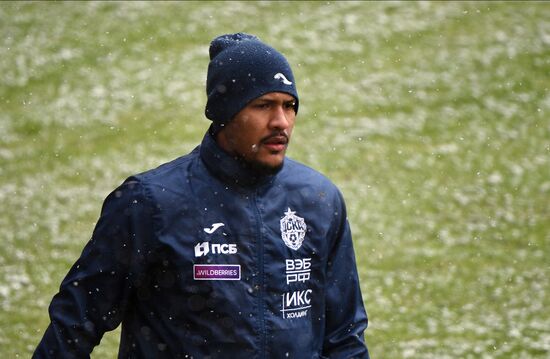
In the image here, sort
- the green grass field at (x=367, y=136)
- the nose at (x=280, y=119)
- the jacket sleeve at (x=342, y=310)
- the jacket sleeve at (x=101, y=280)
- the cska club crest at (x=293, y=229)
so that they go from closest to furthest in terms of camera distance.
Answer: the jacket sleeve at (x=101, y=280) → the nose at (x=280, y=119) → the cska club crest at (x=293, y=229) → the jacket sleeve at (x=342, y=310) → the green grass field at (x=367, y=136)

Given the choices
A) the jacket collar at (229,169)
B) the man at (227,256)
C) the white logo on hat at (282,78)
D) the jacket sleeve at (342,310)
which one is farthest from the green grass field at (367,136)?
the white logo on hat at (282,78)

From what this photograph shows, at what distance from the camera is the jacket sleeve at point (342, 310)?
4.86 meters

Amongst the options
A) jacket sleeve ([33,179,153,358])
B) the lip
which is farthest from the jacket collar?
jacket sleeve ([33,179,153,358])

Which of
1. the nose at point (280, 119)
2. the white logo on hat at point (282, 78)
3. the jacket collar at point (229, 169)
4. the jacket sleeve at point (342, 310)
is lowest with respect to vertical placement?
the jacket sleeve at point (342, 310)

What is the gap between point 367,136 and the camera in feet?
71.8

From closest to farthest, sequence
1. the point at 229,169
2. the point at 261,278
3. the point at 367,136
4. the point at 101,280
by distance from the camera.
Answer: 1. the point at 101,280
2. the point at 261,278
3. the point at 229,169
4. the point at 367,136

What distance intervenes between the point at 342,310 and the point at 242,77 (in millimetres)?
1358

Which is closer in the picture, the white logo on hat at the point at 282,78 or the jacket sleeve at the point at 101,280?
the jacket sleeve at the point at 101,280

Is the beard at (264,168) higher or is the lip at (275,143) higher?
the lip at (275,143)

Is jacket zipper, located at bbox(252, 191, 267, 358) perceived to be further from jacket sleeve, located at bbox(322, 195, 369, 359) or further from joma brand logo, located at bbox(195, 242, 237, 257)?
jacket sleeve, located at bbox(322, 195, 369, 359)

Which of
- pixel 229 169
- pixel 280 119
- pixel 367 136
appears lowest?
pixel 367 136

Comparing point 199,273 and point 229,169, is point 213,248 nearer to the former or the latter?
point 199,273

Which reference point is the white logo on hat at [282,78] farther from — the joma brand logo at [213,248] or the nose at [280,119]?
the joma brand logo at [213,248]

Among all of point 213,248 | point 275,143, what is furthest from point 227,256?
point 275,143
